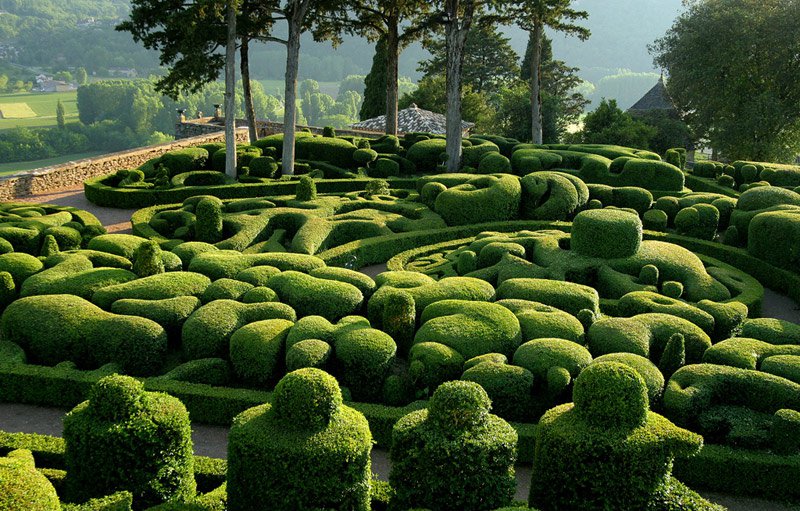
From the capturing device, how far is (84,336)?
42.2ft

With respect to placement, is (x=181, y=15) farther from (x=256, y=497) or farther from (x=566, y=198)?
(x=256, y=497)

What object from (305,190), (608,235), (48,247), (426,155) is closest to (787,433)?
(608,235)

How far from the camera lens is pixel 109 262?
51.9 ft

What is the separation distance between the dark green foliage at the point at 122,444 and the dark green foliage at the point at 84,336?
4.18 m

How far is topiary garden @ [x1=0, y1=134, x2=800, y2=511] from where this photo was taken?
8031 millimetres

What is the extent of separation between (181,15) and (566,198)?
15621 millimetres

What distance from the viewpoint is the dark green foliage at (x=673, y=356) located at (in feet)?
40.1

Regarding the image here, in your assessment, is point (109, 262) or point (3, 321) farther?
point (109, 262)

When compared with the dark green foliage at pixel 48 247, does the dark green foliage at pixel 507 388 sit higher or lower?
lower

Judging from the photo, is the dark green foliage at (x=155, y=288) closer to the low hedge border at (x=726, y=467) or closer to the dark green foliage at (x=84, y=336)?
the dark green foliage at (x=84, y=336)

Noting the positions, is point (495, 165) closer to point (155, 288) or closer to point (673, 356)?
point (673, 356)

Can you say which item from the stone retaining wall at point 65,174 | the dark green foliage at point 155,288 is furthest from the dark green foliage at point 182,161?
the dark green foliage at point 155,288

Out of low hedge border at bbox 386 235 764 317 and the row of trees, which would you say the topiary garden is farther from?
the row of trees

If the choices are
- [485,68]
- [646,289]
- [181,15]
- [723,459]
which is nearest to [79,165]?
[181,15]
